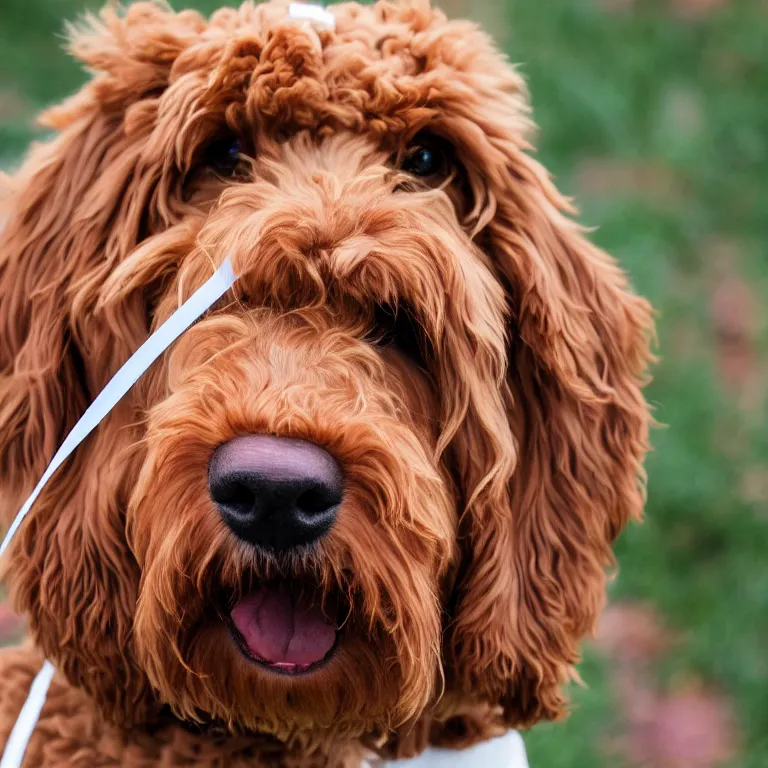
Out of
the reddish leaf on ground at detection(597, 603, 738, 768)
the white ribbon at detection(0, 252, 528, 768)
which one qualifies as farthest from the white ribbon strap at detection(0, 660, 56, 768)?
the reddish leaf on ground at detection(597, 603, 738, 768)

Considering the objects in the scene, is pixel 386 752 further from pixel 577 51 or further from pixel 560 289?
pixel 577 51

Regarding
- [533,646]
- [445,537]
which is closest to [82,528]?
[445,537]

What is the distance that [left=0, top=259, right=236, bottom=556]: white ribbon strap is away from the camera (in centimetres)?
227

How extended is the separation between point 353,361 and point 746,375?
3.88 metres

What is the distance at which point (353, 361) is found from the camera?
7.69 ft

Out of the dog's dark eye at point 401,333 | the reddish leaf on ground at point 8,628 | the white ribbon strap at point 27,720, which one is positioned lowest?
the reddish leaf on ground at point 8,628

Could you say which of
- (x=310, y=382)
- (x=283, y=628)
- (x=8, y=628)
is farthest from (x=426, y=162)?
(x=8, y=628)

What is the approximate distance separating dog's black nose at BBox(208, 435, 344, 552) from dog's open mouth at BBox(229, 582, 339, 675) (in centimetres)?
20

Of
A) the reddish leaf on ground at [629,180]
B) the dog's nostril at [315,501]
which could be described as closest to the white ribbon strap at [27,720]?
the dog's nostril at [315,501]

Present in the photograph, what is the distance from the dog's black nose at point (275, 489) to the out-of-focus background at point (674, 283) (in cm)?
244

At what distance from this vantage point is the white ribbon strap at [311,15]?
2.49 meters

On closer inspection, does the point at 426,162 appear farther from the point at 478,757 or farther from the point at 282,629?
the point at 478,757

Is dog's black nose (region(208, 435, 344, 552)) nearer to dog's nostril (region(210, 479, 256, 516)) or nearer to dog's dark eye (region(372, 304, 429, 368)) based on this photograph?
dog's nostril (region(210, 479, 256, 516))

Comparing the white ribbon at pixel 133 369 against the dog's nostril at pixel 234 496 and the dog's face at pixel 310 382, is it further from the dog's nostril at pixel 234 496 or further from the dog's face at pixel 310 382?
the dog's nostril at pixel 234 496
